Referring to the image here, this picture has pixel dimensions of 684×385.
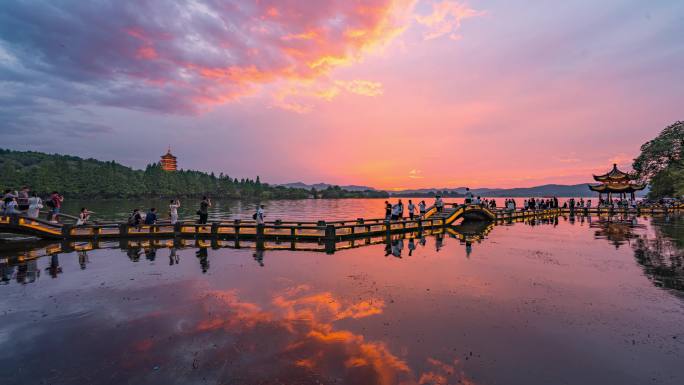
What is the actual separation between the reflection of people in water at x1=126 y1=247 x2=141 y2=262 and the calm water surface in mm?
583

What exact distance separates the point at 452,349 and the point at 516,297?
4.66 metres

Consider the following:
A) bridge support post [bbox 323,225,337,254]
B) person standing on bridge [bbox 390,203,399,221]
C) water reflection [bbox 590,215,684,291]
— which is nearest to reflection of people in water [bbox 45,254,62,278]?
bridge support post [bbox 323,225,337,254]

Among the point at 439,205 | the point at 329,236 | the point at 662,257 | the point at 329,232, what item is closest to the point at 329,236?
the point at 329,236

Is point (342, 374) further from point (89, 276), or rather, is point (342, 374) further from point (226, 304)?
point (89, 276)

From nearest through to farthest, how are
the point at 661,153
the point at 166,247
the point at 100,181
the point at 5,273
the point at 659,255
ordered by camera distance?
the point at 5,273 → the point at 659,255 → the point at 166,247 → the point at 661,153 → the point at 100,181

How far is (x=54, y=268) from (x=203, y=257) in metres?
5.69

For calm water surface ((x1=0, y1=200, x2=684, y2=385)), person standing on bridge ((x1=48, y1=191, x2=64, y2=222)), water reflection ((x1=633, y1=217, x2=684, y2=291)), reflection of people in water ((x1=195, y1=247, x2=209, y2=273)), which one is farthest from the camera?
person standing on bridge ((x1=48, y1=191, x2=64, y2=222))

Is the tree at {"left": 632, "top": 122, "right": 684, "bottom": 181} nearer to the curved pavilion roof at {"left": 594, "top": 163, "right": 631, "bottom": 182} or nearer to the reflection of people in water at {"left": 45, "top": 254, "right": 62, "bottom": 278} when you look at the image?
the curved pavilion roof at {"left": 594, "top": 163, "right": 631, "bottom": 182}

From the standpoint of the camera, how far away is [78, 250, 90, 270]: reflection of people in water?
1374 centimetres

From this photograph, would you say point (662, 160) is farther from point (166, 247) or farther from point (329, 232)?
point (166, 247)

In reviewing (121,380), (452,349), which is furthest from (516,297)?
(121,380)

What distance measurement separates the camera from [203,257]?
50.7 ft

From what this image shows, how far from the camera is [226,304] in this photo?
8898mm

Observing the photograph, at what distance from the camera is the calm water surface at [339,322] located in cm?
566
